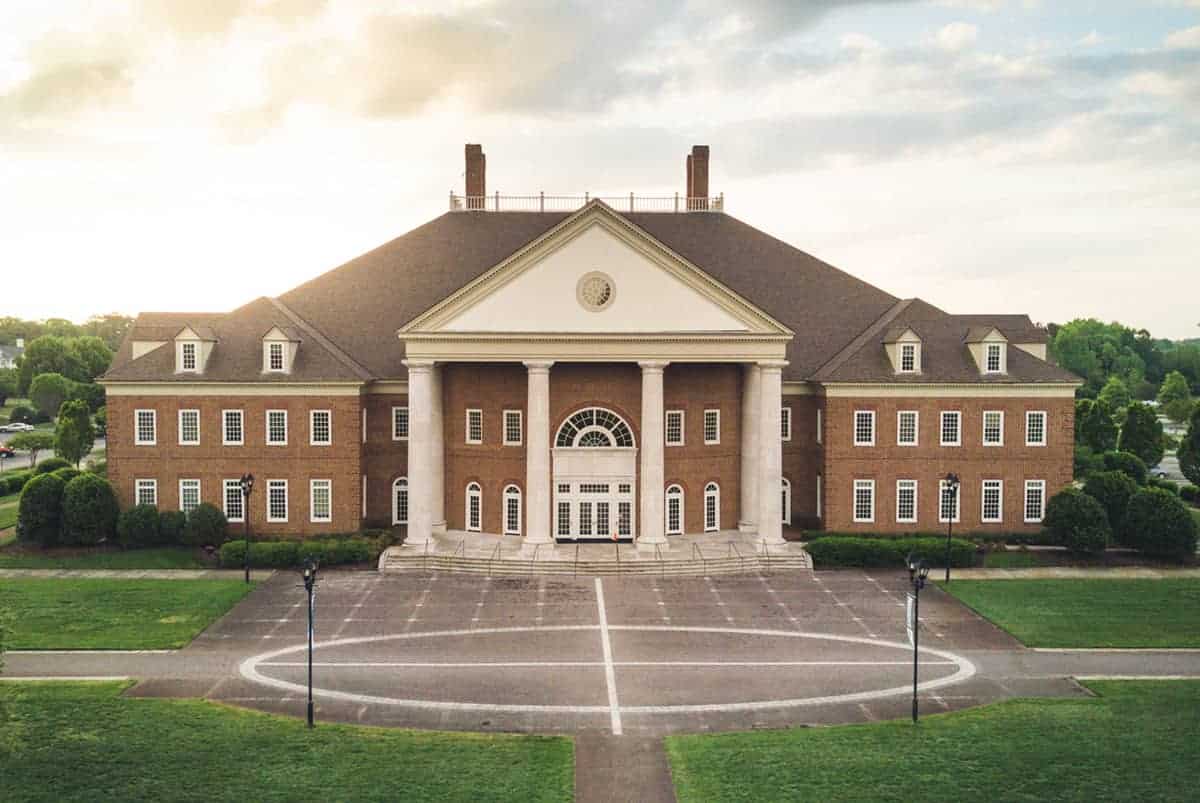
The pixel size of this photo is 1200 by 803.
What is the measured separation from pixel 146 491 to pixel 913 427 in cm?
3706

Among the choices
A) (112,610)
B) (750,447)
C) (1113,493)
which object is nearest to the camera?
(112,610)

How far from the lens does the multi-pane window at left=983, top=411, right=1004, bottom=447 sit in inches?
1841

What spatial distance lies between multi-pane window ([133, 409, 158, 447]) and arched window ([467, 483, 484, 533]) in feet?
50.0

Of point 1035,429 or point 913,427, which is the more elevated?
point 913,427

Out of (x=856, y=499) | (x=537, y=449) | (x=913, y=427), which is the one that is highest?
(x=913, y=427)

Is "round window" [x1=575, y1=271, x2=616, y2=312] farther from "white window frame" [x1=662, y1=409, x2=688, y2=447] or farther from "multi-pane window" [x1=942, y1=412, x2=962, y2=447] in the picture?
"multi-pane window" [x1=942, y1=412, x2=962, y2=447]

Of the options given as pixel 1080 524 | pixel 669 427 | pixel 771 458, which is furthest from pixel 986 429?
pixel 669 427

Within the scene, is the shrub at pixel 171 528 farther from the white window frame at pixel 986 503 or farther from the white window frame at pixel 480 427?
the white window frame at pixel 986 503

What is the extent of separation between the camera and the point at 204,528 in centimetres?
4450

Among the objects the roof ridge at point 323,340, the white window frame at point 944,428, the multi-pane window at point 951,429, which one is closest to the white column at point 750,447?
the white window frame at point 944,428

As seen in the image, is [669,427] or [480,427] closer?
[669,427]

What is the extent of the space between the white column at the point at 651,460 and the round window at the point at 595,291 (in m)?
3.25

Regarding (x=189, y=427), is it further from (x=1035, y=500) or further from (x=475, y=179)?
(x=1035, y=500)

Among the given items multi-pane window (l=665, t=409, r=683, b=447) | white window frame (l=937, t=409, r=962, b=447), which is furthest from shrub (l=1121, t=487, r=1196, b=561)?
multi-pane window (l=665, t=409, r=683, b=447)
